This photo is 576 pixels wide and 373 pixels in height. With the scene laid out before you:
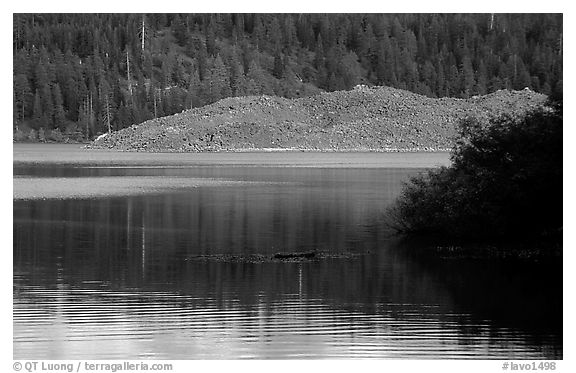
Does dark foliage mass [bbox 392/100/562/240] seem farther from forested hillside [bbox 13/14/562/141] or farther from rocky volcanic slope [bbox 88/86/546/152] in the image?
forested hillside [bbox 13/14/562/141]

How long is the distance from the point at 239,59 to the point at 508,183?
12557 centimetres

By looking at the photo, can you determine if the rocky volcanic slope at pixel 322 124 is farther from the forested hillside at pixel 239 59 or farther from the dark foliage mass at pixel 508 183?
the dark foliage mass at pixel 508 183

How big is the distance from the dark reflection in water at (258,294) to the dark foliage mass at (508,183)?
1.62 m

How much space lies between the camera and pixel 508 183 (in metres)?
24.4

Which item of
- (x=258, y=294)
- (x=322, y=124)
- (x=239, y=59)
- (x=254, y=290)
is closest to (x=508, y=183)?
(x=254, y=290)

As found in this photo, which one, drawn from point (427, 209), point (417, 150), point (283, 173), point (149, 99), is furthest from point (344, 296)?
point (149, 99)

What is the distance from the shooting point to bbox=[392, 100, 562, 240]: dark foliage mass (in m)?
23.9

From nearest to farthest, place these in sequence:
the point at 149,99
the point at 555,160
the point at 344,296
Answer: the point at 344,296 → the point at 555,160 → the point at 149,99

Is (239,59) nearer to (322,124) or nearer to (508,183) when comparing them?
(322,124)

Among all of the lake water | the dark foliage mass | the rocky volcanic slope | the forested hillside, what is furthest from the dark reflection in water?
the forested hillside

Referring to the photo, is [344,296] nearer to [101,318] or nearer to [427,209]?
[101,318]

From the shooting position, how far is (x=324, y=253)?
2456cm

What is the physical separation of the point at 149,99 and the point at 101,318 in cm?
11533
